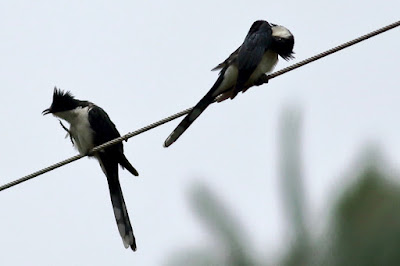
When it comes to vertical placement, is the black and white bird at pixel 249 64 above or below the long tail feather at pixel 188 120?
above

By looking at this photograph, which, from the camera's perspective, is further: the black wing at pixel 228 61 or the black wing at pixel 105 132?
the black wing at pixel 105 132

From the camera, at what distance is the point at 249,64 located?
309 inches

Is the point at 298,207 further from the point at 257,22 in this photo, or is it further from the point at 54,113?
the point at 54,113

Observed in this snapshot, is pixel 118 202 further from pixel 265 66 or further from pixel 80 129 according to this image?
pixel 265 66

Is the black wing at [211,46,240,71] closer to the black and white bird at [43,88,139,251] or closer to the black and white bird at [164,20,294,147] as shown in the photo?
the black and white bird at [164,20,294,147]

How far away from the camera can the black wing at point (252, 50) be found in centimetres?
778

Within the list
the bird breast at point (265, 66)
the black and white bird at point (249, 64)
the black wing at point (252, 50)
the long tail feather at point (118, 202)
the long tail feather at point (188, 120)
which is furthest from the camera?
the long tail feather at point (118, 202)

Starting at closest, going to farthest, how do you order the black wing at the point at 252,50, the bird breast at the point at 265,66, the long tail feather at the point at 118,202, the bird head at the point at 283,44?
the black wing at the point at 252,50
the bird breast at the point at 265,66
the bird head at the point at 283,44
the long tail feather at the point at 118,202

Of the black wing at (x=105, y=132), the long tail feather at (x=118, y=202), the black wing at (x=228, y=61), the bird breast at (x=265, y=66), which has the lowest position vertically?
the long tail feather at (x=118, y=202)

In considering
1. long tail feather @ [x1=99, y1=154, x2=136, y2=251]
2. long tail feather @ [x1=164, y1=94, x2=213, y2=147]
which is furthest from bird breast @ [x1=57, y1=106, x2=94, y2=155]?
long tail feather @ [x1=164, y1=94, x2=213, y2=147]

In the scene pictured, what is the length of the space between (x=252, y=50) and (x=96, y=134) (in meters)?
1.72

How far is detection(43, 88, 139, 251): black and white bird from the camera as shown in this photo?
8742 millimetres

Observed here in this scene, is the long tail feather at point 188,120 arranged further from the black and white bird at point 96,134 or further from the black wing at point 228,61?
the black and white bird at point 96,134

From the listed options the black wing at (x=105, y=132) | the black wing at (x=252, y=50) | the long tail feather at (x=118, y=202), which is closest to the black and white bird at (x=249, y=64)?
the black wing at (x=252, y=50)
